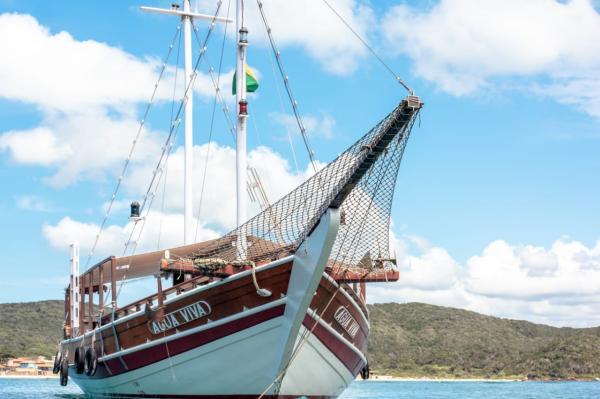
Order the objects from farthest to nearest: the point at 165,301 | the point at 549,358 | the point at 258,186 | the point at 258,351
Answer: the point at 549,358
the point at 258,186
the point at 165,301
the point at 258,351

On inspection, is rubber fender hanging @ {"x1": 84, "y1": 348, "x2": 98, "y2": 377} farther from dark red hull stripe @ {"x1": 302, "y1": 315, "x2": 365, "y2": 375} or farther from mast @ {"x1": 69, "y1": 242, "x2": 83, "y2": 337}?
dark red hull stripe @ {"x1": 302, "y1": 315, "x2": 365, "y2": 375}

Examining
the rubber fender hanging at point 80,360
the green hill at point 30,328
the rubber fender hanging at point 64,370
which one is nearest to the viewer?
the rubber fender hanging at point 80,360

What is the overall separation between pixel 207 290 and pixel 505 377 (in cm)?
13567

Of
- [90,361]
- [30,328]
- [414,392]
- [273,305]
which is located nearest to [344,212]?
[273,305]

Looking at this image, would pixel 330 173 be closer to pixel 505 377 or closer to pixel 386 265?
pixel 386 265

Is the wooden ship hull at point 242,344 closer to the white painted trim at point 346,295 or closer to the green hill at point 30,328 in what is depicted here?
the white painted trim at point 346,295

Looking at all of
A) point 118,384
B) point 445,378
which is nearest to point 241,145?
point 118,384

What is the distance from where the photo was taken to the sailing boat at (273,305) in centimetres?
2173

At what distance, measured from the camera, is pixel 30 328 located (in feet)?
565

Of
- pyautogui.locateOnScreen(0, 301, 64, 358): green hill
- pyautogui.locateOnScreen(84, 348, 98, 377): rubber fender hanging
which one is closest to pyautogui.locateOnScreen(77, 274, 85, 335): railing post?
pyautogui.locateOnScreen(84, 348, 98, 377): rubber fender hanging

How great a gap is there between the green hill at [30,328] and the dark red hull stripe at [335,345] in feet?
415

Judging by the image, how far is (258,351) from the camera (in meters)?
23.7

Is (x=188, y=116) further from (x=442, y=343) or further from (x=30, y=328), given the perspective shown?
(x=30, y=328)

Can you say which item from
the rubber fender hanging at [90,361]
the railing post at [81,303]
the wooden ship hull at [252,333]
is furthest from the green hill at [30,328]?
the wooden ship hull at [252,333]
